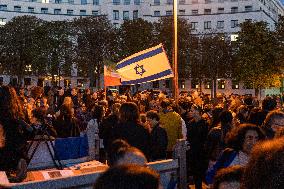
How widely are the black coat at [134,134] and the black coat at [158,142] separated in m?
1.18

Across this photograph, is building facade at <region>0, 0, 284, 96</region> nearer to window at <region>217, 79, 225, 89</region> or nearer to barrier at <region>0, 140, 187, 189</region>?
window at <region>217, 79, 225, 89</region>

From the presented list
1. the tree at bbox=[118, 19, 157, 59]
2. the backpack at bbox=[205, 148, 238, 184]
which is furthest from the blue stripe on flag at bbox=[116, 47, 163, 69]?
the tree at bbox=[118, 19, 157, 59]

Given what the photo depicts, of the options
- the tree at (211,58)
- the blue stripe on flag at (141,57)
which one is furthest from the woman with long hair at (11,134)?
the tree at (211,58)

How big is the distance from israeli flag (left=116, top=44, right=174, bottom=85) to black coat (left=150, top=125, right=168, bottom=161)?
129 inches

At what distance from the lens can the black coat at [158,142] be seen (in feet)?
27.6

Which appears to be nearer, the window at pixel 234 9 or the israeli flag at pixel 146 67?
the israeli flag at pixel 146 67

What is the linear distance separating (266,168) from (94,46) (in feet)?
193

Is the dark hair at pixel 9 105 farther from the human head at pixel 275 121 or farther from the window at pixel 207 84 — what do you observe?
the window at pixel 207 84

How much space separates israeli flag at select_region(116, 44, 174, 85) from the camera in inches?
463

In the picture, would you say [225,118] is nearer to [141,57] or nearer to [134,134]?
[134,134]

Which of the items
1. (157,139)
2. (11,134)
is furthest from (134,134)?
(11,134)

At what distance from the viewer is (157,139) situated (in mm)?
8469

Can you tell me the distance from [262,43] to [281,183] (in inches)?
1858

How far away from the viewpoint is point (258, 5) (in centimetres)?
8212
